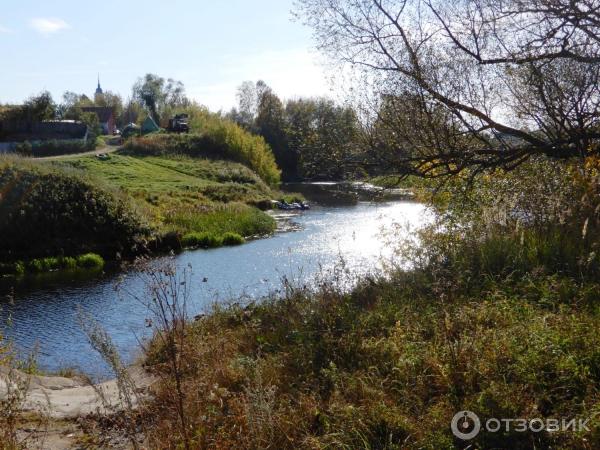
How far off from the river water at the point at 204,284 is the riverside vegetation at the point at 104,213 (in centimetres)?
223

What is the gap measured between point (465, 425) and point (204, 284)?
15430 mm

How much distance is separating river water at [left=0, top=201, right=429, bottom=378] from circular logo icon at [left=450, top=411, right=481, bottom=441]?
10.9 feet

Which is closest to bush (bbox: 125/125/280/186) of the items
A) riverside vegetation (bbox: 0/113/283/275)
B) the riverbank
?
riverside vegetation (bbox: 0/113/283/275)

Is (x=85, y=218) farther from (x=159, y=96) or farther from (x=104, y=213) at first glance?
(x=159, y=96)

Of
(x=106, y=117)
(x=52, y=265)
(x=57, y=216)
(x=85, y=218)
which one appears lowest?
(x=52, y=265)

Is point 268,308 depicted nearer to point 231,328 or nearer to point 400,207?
point 231,328

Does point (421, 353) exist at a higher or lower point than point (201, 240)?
higher

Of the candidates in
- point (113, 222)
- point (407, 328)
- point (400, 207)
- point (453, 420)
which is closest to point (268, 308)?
point (407, 328)

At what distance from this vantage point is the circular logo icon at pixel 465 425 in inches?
143

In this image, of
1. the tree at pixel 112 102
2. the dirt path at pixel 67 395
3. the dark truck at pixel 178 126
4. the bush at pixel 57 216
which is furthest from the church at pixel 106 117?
the dirt path at pixel 67 395

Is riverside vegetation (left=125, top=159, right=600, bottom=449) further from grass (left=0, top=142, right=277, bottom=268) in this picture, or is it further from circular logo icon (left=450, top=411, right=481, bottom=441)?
grass (left=0, top=142, right=277, bottom=268)

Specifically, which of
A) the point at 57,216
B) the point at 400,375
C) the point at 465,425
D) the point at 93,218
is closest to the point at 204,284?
the point at 93,218

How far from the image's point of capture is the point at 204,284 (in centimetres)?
1855

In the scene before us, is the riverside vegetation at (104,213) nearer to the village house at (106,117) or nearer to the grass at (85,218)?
the grass at (85,218)
